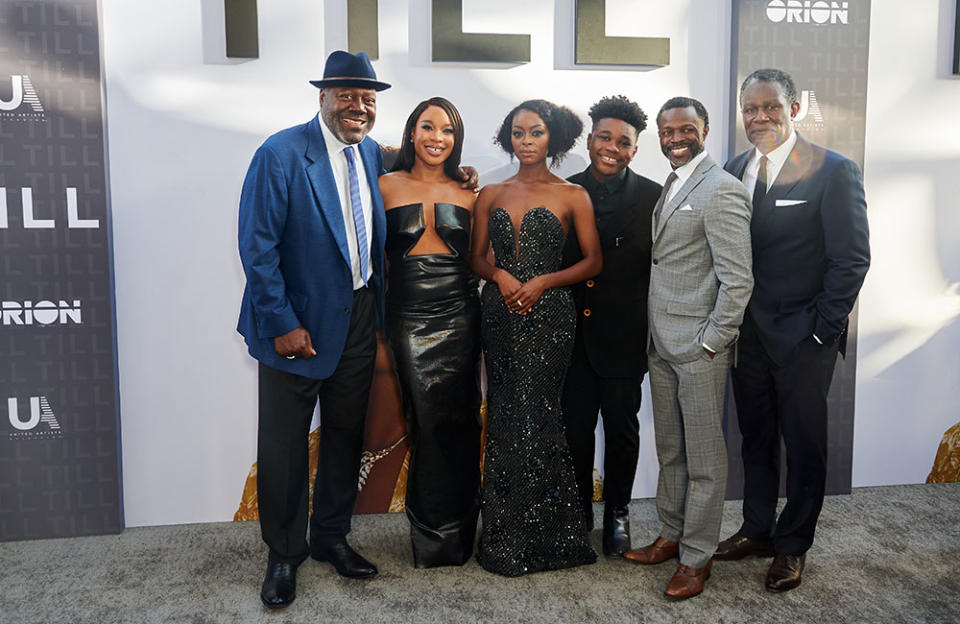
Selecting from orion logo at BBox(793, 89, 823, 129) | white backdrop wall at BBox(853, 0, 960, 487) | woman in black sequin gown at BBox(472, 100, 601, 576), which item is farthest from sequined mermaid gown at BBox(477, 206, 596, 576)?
white backdrop wall at BBox(853, 0, 960, 487)

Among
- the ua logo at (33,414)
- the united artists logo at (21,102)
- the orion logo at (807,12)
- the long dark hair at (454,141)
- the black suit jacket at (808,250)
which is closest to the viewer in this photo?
the black suit jacket at (808,250)

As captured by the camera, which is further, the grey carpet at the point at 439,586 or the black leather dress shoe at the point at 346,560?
the black leather dress shoe at the point at 346,560

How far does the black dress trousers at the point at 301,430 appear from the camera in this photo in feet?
9.10

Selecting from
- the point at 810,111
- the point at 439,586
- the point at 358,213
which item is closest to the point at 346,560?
the point at 439,586

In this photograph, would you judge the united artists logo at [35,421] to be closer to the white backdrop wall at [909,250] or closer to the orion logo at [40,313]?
the orion logo at [40,313]

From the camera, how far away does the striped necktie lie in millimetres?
2775

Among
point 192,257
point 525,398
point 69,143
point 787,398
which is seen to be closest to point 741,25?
point 787,398

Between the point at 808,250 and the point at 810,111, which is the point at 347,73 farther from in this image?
the point at 810,111

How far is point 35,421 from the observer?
3.28 metres

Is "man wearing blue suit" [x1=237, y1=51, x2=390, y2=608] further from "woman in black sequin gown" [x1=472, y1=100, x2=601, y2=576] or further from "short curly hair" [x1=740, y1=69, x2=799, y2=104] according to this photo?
"short curly hair" [x1=740, y1=69, x2=799, y2=104]

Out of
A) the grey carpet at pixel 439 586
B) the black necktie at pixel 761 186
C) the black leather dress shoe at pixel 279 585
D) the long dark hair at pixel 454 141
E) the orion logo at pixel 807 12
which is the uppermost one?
the orion logo at pixel 807 12

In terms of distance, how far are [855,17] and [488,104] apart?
1.88 metres

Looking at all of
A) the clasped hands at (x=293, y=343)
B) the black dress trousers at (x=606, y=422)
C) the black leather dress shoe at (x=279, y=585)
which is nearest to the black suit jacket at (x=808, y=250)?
the black dress trousers at (x=606, y=422)

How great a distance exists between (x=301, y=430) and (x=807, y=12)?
122 inches
